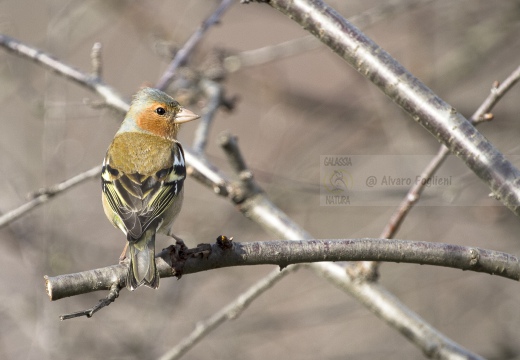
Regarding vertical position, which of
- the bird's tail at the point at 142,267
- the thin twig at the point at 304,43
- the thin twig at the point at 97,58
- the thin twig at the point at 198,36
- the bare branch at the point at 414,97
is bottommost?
the bird's tail at the point at 142,267

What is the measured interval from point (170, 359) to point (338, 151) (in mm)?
4136

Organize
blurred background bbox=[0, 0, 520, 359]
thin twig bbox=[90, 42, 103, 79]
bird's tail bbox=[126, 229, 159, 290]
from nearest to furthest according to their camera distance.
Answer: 1. bird's tail bbox=[126, 229, 159, 290]
2. thin twig bbox=[90, 42, 103, 79]
3. blurred background bbox=[0, 0, 520, 359]

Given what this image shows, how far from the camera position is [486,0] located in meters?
6.89

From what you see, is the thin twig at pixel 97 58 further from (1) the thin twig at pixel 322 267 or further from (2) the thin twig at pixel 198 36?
(2) the thin twig at pixel 198 36

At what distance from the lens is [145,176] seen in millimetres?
4426

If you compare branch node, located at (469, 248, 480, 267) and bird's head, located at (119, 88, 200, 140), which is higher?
bird's head, located at (119, 88, 200, 140)

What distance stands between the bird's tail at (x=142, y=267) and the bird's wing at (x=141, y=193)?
186 mm

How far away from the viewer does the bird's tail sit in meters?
2.92

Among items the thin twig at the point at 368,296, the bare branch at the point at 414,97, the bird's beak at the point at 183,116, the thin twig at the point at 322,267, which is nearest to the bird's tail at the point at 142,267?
the thin twig at the point at 368,296

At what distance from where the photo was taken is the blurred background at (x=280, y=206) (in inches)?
245

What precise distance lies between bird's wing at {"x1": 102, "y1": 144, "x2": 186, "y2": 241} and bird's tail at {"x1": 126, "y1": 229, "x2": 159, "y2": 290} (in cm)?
19

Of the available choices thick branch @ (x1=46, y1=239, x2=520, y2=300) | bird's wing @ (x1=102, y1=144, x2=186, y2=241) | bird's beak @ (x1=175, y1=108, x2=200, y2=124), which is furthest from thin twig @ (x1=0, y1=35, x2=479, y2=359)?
thick branch @ (x1=46, y1=239, x2=520, y2=300)

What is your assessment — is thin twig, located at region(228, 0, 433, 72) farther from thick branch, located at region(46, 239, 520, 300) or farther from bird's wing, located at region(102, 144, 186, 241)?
thick branch, located at region(46, 239, 520, 300)

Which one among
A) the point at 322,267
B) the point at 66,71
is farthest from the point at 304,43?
the point at 322,267
